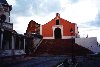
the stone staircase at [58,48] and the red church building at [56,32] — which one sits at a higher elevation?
the red church building at [56,32]

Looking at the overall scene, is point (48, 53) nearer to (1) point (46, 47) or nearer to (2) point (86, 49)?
(1) point (46, 47)

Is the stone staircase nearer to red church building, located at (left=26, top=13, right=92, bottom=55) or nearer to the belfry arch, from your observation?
red church building, located at (left=26, top=13, right=92, bottom=55)

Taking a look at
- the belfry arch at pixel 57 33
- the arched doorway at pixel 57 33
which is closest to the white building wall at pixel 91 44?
the belfry arch at pixel 57 33

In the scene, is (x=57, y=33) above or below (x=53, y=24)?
below

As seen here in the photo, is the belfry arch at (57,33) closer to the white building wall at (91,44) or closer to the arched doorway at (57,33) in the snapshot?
the arched doorway at (57,33)

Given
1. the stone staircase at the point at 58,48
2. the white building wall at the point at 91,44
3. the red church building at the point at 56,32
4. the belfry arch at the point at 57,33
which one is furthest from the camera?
the belfry arch at the point at 57,33

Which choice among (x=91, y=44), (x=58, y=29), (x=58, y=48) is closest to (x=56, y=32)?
(x=58, y=29)

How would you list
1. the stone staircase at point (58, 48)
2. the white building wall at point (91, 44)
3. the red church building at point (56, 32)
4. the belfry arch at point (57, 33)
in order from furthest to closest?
the belfry arch at point (57, 33)
the red church building at point (56, 32)
the white building wall at point (91, 44)
the stone staircase at point (58, 48)

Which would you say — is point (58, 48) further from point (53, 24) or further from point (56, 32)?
point (53, 24)

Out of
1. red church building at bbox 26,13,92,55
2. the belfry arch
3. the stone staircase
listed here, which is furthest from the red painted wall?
the stone staircase

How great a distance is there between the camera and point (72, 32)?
5947cm

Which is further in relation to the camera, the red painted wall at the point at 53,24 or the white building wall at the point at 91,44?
the red painted wall at the point at 53,24

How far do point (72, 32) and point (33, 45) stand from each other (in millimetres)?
13694

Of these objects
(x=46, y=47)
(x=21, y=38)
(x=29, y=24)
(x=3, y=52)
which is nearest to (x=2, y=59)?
(x=3, y=52)
